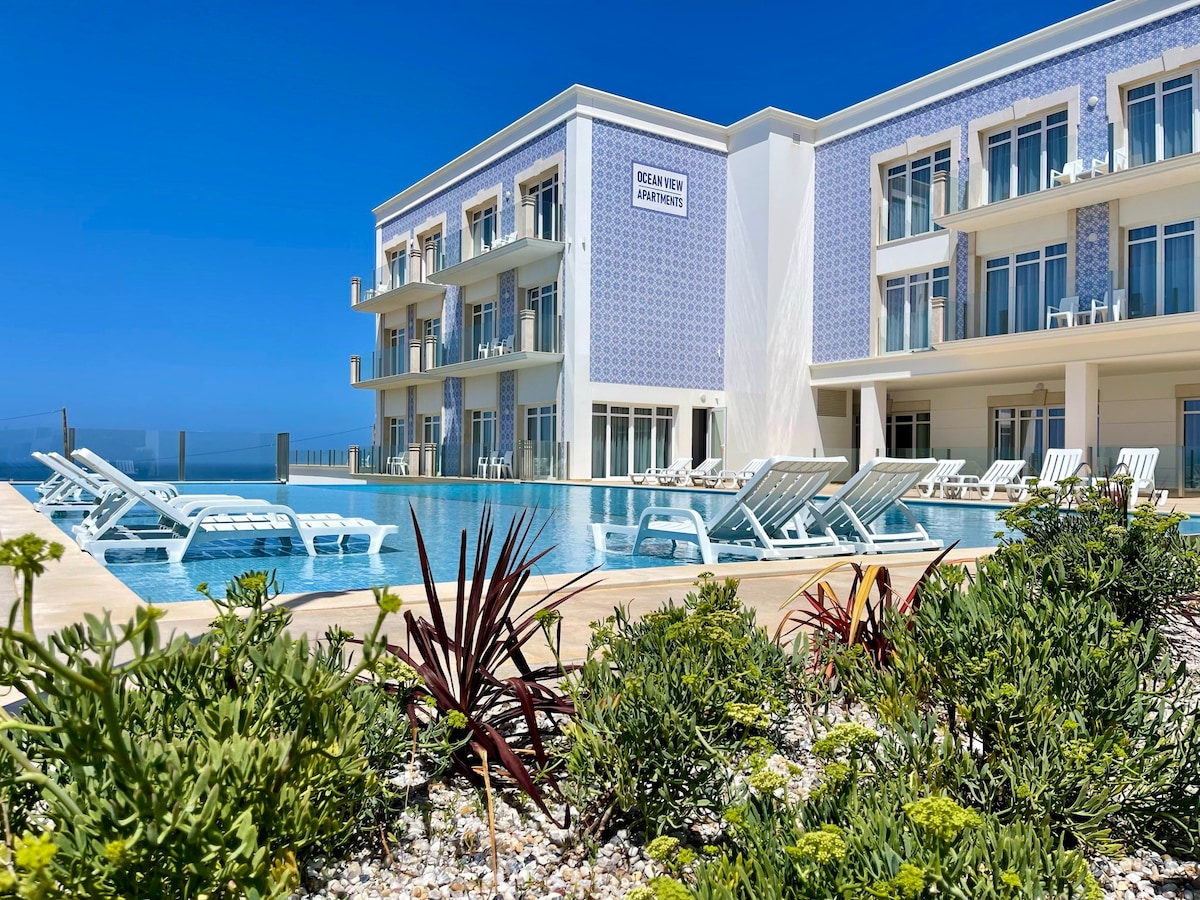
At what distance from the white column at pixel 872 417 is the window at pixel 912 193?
391 centimetres

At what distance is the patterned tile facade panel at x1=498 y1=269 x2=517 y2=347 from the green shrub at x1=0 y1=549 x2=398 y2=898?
23629mm

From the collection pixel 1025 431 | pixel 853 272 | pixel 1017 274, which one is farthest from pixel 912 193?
pixel 1025 431

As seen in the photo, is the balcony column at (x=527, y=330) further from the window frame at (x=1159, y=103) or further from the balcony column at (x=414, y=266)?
the window frame at (x=1159, y=103)

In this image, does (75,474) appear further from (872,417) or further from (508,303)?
(872,417)

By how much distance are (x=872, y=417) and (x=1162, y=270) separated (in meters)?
7.17

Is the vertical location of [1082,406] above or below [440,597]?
above

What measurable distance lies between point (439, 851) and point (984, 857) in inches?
42.2

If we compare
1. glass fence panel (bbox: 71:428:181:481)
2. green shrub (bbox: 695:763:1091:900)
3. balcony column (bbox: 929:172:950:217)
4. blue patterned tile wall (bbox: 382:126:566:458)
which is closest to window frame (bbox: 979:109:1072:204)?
balcony column (bbox: 929:172:950:217)

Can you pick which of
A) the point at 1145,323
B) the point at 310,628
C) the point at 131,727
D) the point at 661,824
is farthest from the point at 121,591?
the point at 1145,323

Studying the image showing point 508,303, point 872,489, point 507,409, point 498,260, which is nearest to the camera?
point 872,489

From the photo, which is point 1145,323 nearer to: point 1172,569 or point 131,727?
point 1172,569

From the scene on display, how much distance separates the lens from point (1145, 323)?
53.6 feet

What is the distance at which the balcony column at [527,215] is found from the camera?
23.5 meters

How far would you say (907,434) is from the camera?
24422 mm
